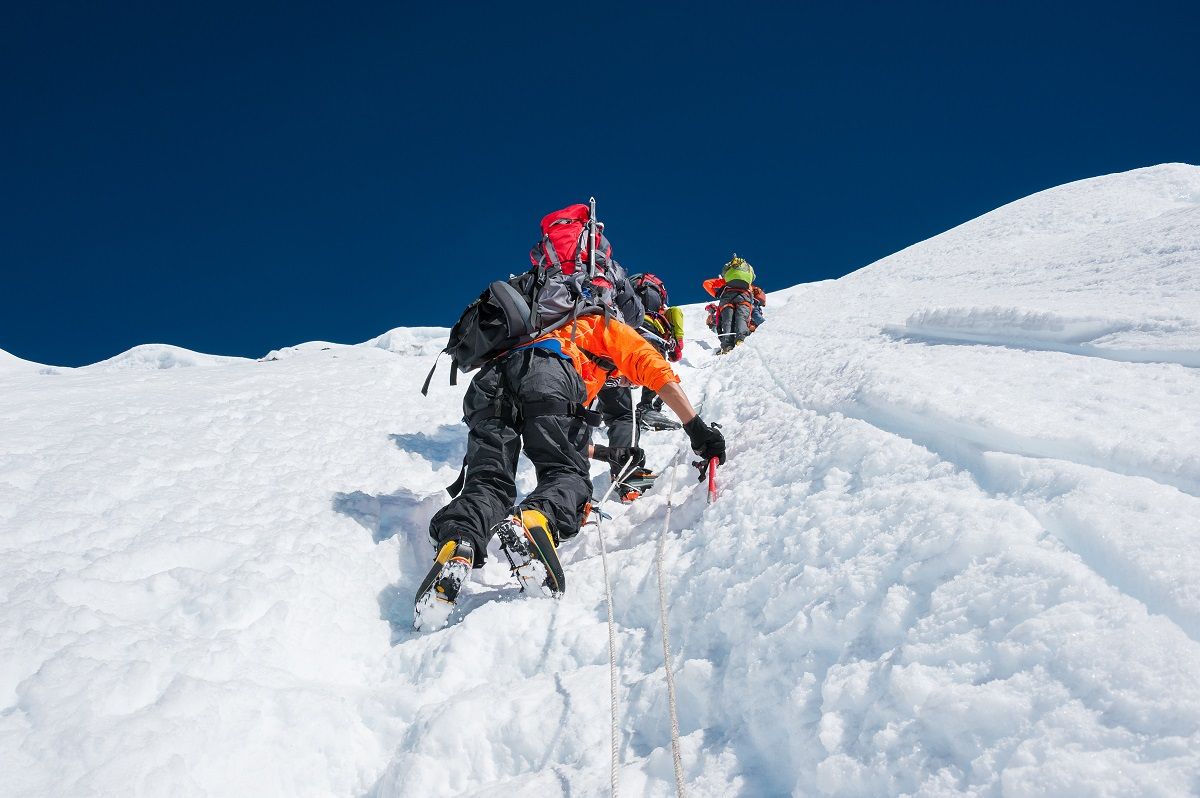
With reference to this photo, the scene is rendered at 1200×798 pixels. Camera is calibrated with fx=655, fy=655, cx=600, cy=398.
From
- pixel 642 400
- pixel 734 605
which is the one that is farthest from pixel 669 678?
pixel 642 400

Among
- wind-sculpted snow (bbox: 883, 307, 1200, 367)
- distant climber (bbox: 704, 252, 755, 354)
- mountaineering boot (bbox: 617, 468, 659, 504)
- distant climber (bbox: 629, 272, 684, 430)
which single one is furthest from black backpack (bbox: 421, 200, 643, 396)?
distant climber (bbox: 704, 252, 755, 354)

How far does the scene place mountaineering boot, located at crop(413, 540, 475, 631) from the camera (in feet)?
→ 8.23

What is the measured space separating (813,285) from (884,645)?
18145 mm

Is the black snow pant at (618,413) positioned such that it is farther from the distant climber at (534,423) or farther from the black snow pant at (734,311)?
the black snow pant at (734,311)

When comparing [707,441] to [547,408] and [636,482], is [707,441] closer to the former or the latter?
[547,408]

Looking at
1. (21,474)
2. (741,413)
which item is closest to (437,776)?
(21,474)

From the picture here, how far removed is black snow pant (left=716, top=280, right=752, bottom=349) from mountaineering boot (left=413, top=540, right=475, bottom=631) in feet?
28.0

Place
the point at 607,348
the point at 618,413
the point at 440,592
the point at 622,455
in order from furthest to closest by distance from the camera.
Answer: the point at 618,413, the point at 622,455, the point at 607,348, the point at 440,592

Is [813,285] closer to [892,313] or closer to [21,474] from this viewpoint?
[892,313]

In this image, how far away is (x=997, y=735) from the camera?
3.83ft

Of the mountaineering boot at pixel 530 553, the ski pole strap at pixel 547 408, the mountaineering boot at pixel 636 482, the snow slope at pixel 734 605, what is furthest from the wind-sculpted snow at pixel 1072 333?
the mountaineering boot at pixel 530 553

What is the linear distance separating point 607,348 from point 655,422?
201 centimetres

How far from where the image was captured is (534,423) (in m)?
3.18

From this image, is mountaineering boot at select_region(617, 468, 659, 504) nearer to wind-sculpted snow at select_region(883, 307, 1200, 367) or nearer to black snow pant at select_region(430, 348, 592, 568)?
black snow pant at select_region(430, 348, 592, 568)
